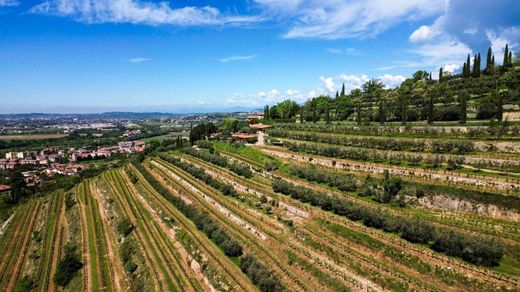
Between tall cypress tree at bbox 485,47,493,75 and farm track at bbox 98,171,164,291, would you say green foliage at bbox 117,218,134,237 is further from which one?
tall cypress tree at bbox 485,47,493,75

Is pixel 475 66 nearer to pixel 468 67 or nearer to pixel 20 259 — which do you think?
pixel 468 67

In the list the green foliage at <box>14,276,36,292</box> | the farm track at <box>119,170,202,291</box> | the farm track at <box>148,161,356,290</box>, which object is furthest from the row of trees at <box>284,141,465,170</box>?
the green foliage at <box>14,276,36,292</box>

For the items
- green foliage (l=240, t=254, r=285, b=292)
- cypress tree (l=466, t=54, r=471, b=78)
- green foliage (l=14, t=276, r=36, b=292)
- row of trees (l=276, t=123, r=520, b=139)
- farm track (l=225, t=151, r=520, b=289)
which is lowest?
green foliage (l=14, t=276, r=36, b=292)

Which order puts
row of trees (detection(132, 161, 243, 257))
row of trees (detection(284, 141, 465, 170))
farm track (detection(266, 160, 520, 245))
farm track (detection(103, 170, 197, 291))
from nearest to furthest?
farm track (detection(266, 160, 520, 245)) → farm track (detection(103, 170, 197, 291)) → row of trees (detection(132, 161, 243, 257)) → row of trees (detection(284, 141, 465, 170))

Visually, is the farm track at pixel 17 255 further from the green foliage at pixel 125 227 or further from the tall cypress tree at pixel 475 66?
the tall cypress tree at pixel 475 66

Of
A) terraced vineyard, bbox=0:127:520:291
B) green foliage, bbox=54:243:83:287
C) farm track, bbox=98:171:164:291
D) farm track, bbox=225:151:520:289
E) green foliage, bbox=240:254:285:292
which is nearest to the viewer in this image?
farm track, bbox=225:151:520:289
